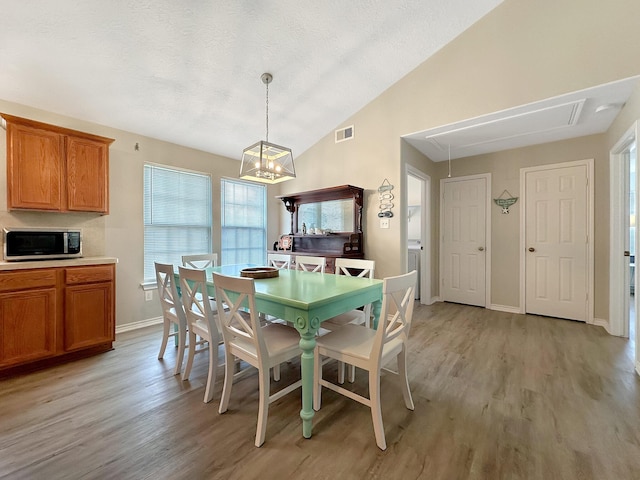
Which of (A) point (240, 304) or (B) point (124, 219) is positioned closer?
(A) point (240, 304)

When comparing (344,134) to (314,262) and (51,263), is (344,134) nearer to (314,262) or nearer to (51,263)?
(314,262)

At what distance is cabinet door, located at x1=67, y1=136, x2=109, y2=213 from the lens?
2.81 meters

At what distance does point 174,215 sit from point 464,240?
4.55m

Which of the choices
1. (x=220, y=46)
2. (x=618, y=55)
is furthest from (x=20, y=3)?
(x=618, y=55)

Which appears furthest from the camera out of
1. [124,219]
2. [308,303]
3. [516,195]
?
[516,195]

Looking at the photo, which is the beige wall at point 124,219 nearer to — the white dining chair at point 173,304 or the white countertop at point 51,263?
the white countertop at point 51,263

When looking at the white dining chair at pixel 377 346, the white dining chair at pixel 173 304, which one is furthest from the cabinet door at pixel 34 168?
the white dining chair at pixel 377 346

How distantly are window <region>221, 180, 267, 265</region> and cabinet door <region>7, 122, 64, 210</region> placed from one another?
6.60ft

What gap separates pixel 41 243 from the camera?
265cm

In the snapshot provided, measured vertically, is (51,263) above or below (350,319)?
above

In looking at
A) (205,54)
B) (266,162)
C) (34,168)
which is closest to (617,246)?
(266,162)

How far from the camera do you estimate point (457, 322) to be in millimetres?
3754

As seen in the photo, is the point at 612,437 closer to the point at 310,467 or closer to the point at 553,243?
the point at 310,467

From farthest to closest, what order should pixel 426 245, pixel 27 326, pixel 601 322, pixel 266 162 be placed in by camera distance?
pixel 426 245 → pixel 601 322 → pixel 266 162 → pixel 27 326
